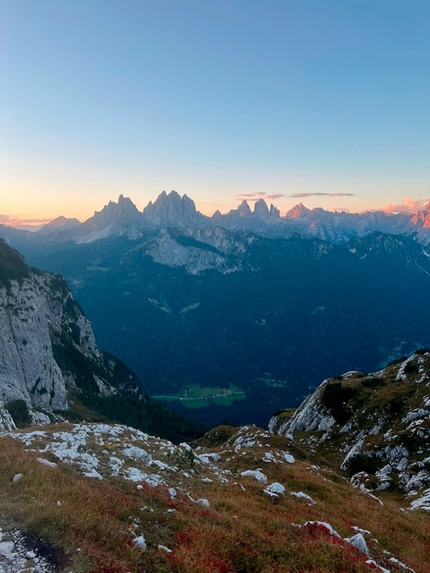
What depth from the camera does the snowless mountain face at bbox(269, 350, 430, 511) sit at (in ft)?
116

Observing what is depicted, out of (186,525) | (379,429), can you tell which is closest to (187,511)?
(186,525)

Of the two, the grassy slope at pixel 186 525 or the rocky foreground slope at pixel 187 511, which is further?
the rocky foreground slope at pixel 187 511

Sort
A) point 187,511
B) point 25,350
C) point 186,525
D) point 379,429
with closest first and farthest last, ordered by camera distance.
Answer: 1. point 186,525
2. point 187,511
3. point 379,429
4. point 25,350

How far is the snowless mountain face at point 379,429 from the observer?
1388 inches

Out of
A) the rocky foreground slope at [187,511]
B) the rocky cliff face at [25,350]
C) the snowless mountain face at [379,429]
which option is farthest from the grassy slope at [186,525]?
the rocky cliff face at [25,350]

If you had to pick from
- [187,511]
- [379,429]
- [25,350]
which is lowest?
[25,350]

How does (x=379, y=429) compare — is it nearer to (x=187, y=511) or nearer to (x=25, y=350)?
(x=187, y=511)

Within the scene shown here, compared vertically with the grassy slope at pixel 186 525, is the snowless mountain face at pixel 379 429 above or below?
below

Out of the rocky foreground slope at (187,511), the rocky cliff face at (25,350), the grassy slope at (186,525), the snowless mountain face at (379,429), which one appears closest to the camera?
the grassy slope at (186,525)

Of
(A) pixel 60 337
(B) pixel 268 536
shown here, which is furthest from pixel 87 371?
(B) pixel 268 536

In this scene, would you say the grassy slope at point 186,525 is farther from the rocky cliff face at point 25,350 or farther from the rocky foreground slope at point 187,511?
the rocky cliff face at point 25,350

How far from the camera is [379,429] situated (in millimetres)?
49312

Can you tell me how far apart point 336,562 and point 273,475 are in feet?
50.7

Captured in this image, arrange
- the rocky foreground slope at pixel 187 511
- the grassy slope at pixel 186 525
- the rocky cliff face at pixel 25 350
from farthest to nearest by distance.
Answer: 1. the rocky cliff face at pixel 25 350
2. the rocky foreground slope at pixel 187 511
3. the grassy slope at pixel 186 525
